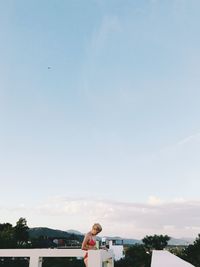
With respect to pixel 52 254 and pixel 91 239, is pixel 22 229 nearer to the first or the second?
pixel 91 239

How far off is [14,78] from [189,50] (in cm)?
1080

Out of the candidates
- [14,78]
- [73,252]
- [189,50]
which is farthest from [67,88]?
[73,252]

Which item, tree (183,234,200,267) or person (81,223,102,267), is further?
tree (183,234,200,267)

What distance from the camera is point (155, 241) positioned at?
57.6 metres

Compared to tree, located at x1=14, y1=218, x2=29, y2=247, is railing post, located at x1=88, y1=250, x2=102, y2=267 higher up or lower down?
lower down

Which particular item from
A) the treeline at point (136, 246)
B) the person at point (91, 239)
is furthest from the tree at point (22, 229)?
the person at point (91, 239)

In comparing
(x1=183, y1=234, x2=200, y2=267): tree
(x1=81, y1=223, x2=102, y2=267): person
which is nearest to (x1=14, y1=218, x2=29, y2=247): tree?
(x1=183, y1=234, x2=200, y2=267): tree

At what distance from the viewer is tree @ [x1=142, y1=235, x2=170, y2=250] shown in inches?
2238

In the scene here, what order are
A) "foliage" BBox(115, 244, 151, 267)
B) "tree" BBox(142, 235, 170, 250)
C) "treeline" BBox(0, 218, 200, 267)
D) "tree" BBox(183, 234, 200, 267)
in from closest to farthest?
1. "tree" BBox(183, 234, 200, 267)
2. "treeline" BBox(0, 218, 200, 267)
3. "foliage" BBox(115, 244, 151, 267)
4. "tree" BBox(142, 235, 170, 250)

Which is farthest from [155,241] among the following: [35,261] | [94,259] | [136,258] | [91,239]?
[94,259]

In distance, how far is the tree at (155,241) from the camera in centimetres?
5684

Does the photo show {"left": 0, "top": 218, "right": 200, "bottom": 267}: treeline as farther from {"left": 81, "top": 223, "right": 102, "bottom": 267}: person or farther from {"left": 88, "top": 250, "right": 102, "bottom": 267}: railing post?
{"left": 88, "top": 250, "right": 102, "bottom": 267}: railing post

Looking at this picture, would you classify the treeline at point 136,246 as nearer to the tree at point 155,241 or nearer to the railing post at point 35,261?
the tree at point 155,241

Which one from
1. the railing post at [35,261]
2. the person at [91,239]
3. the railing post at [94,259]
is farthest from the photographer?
the person at [91,239]
